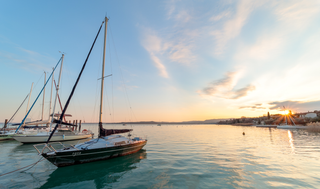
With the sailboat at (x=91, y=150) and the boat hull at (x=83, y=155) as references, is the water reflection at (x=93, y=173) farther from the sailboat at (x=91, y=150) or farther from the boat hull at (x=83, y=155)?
the sailboat at (x=91, y=150)

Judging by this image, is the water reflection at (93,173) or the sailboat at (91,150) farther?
the sailboat at (91,150)

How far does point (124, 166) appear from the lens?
13031 millimetres

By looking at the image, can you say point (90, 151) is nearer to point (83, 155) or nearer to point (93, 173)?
point (83, 155)

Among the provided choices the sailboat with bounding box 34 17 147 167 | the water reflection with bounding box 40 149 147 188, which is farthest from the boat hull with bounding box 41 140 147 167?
the water reflection with bounding box 40 149 147 188

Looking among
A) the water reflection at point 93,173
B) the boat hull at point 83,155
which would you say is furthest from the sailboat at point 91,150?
the water reflection at point 93,173

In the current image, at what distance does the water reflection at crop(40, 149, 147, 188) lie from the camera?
966 cm

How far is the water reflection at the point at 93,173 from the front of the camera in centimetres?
966

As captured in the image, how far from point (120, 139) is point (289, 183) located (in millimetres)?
15225

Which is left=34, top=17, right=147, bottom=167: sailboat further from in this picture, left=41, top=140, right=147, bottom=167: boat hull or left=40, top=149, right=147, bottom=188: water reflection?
left=40, top=149, right=147, bottom=188: water reflection

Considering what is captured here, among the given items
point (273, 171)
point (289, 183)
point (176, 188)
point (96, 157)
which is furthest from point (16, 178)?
point (273, 171)

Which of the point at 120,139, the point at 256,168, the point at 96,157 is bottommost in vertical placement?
the point at 256,168

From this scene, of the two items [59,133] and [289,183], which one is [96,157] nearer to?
[289,183]

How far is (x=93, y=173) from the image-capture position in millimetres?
11094

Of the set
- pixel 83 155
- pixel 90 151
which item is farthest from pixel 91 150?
pixel 83 155
